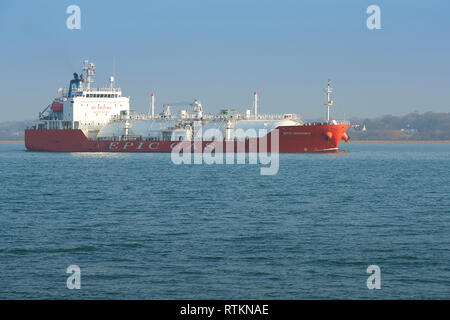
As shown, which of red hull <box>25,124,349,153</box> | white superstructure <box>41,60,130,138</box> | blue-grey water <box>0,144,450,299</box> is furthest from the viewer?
white superstructure <box>41,60,130,138</box>

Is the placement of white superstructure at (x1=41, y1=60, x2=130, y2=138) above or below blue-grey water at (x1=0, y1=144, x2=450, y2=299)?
above

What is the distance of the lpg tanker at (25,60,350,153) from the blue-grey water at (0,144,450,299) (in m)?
39.3

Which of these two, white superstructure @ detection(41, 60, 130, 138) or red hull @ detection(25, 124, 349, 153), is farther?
white superstructure @ detection(41, 60, 130, 138)

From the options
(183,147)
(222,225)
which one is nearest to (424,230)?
(222,225)

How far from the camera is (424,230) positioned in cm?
2617

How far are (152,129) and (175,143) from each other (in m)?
6.52

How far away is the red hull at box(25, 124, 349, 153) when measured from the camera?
82.8 meters

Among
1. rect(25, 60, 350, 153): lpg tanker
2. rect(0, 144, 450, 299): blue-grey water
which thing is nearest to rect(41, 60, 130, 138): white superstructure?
rect(25, 60, 350, 153): lpg tanker

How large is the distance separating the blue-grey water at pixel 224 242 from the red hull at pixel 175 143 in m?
37.8

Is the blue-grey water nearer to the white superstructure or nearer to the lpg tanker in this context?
the lpg tanker

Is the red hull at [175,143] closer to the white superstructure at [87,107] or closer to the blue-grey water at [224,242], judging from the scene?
the white superstructure at [87,107]

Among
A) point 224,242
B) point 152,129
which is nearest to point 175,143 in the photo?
point 152,129
